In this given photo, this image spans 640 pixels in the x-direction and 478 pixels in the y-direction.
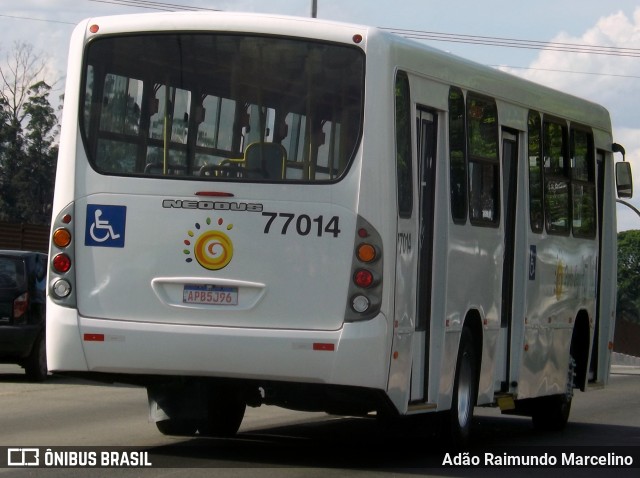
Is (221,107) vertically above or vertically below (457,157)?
above

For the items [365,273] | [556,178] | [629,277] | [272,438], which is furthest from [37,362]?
[629,277]

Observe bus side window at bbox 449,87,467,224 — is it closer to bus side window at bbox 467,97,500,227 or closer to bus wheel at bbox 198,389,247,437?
bus side window at bbox 467,97,500,227

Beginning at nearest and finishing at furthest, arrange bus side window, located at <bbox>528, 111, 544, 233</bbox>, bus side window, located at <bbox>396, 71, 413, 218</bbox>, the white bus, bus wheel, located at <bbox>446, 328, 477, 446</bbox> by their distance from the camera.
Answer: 1. the white bus
2. bus side window, located at <bbox>396, 71, 413, 218</bbox>
3. bus wheel, located at <bbox>446, 328, 477, 446</bbox>
4. bus side window, located at <bbox>528, 111, 544, 233</bbox>

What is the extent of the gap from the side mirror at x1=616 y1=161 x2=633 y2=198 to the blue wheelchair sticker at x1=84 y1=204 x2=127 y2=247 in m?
7.93

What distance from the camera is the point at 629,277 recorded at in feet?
440

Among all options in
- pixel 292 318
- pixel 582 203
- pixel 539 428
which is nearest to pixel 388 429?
pixel 539 428

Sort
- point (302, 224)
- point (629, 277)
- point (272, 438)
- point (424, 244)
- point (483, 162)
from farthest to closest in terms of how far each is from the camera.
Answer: point (629, 277), point (272, 438), point (483, 162), point (424, 244), point (302, 224)

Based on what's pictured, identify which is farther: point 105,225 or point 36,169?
point 36,169

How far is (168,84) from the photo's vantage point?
1091 cm

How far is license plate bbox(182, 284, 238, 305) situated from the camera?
10.5 meters

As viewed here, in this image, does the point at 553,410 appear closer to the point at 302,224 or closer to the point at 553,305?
the point at 553,305

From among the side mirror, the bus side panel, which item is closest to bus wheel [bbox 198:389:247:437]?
the bus side panel

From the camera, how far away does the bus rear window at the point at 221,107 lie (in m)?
10.6

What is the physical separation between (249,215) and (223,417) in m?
2.79
